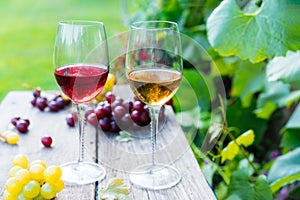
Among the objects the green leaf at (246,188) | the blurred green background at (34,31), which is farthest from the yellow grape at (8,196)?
the blurred green background at (34,31)

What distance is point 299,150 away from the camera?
1.63 meters

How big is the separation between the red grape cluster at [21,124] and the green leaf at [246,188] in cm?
56

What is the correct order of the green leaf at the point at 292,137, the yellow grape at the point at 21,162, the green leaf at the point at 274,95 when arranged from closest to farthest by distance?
the yellow grape at the point at 21,162 → the green leaf at the point at 292,137 → the green leaf at the point at 274,95

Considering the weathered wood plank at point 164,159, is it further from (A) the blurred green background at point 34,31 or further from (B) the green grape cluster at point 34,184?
(A) the blurred green background at point 34,31

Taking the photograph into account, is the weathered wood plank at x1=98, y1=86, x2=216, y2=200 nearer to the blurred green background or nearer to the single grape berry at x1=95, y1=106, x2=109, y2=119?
the single grape berry at x1=95, y1=106, x2=109, y2=119

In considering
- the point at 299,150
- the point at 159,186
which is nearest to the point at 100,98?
the point at 159,186

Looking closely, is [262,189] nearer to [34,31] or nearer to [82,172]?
[82,172]

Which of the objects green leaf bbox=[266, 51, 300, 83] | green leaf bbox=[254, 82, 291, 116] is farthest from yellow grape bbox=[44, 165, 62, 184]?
green leaf bbox=[254, 82, 291, 116]

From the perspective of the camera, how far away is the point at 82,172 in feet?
3.42

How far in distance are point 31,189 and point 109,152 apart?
284 millimetres

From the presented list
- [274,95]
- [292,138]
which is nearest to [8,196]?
[292,138]

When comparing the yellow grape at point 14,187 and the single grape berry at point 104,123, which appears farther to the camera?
the single grape berry at point 104,123

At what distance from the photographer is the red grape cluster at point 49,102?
1.45 metres

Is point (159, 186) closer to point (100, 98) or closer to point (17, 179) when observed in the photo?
point (17, 179)
